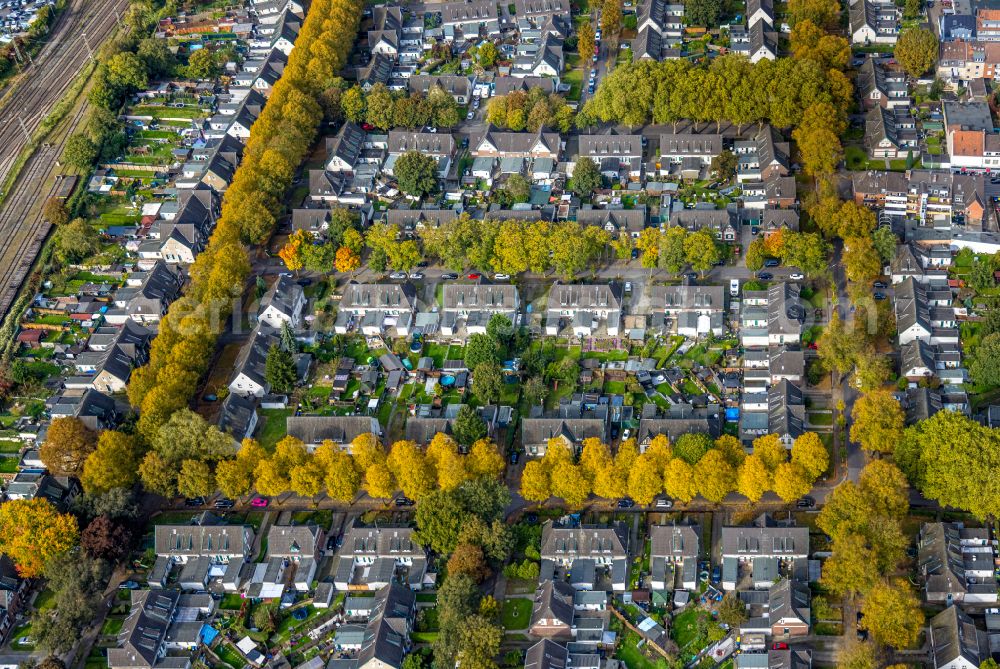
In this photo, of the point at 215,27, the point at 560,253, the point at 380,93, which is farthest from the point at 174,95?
the point at 560,253

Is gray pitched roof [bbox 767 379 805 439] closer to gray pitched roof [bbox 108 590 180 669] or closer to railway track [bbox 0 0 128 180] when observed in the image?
gray pitched roof [bbox 108 590 180 669]

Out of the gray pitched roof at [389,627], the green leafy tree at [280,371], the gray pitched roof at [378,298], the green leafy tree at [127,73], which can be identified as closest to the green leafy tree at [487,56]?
the green leafy tree at [127,73]

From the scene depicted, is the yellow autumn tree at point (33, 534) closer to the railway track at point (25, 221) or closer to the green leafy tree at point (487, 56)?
the railway track at point (25, 221)

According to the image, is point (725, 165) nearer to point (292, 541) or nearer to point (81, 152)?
point (292, 541)

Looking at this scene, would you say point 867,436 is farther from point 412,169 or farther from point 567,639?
point 412,169

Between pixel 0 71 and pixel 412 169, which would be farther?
pixel 0 71
